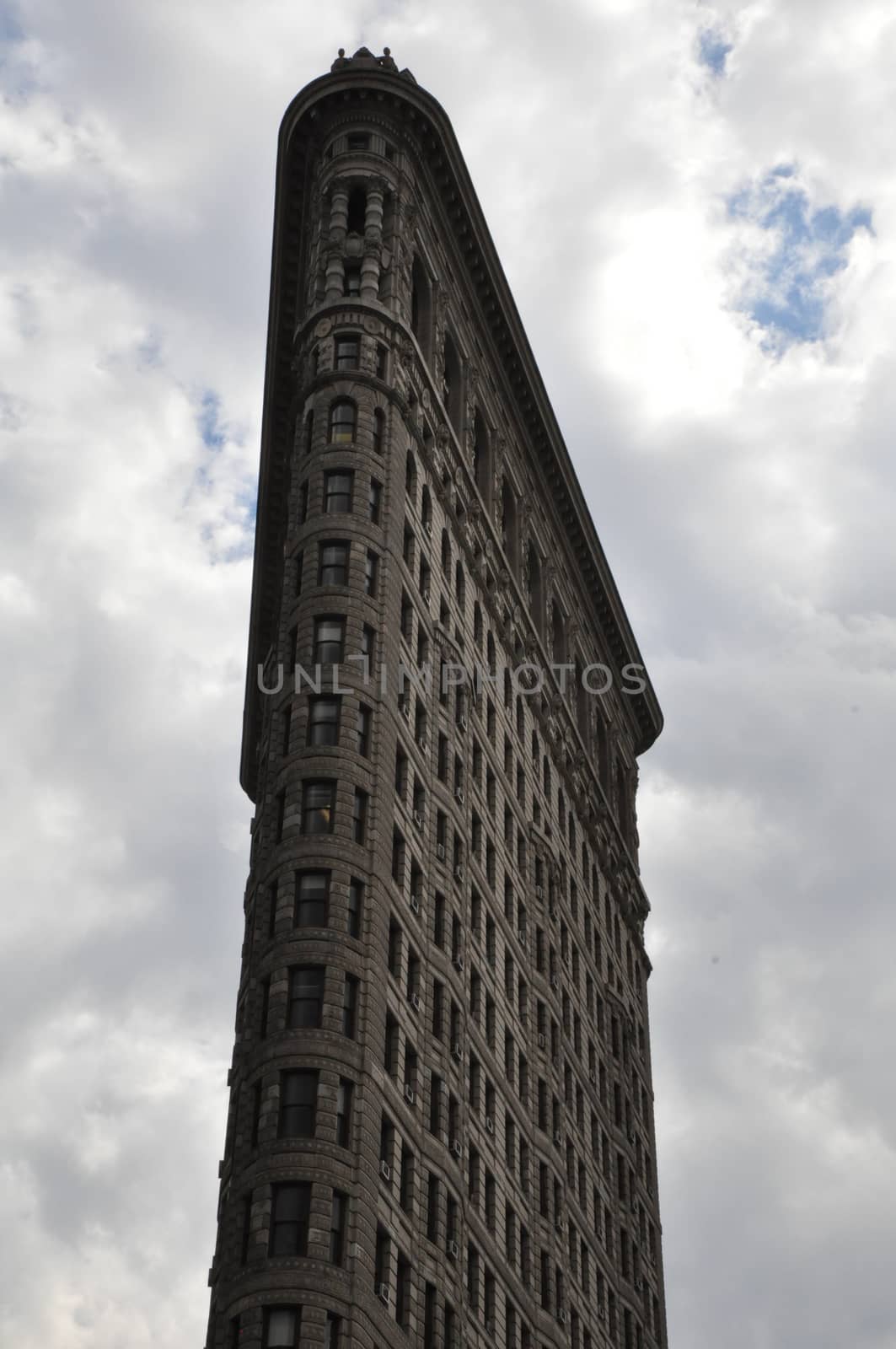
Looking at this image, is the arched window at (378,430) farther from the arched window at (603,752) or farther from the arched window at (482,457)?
the arched window at (603,752)

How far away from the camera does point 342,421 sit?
8900 cm

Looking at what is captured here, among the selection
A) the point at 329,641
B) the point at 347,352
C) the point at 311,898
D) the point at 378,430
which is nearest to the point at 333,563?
the point at 329,641

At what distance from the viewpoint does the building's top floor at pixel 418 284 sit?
328 feet

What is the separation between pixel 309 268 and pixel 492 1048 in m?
41.4

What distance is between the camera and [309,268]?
328ft

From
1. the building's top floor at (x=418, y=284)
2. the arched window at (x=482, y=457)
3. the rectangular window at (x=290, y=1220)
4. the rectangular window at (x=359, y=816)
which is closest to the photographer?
the rectangular window at (x=290, y=1220)

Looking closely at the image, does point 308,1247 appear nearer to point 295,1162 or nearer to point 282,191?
point 295,1162

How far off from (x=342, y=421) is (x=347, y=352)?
5081 millimetres

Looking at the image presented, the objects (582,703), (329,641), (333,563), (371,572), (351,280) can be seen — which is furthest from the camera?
(582,703)

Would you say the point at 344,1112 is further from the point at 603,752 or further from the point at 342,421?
the point at 603,752

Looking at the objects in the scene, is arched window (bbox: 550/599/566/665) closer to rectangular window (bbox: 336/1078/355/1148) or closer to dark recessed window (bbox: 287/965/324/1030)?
dark recessed window (bbox: 287/965/324/1030)

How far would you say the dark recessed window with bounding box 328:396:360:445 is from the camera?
88.1 m

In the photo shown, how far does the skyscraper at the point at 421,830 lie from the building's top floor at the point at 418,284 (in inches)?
8.3

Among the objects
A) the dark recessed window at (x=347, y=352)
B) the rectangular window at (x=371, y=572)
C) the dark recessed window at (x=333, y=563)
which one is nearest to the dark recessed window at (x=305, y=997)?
the rectangular window at (x=371, y=572)
